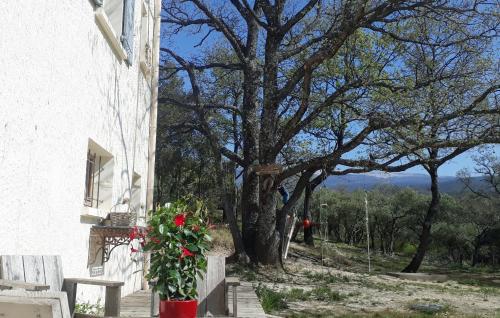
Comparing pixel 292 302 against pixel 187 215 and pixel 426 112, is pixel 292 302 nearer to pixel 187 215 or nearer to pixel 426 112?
pixel 426 112

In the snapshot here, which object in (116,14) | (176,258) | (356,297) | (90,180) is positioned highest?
(116,14)

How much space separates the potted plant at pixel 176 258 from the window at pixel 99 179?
10.1 feet

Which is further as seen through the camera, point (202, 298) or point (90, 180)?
point (90, 180)

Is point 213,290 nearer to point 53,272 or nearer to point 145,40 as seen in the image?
point 53,272

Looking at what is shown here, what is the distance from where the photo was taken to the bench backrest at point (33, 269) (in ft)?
11.4

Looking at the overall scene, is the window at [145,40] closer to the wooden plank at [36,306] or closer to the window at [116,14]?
the window at [116,14]

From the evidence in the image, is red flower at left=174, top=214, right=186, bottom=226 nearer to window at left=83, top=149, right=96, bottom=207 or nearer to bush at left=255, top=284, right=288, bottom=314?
window at left=83, top=149, right=96, bottom=207

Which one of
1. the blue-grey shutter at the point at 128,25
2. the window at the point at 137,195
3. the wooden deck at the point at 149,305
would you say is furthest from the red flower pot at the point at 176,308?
the window at the point at 137,195

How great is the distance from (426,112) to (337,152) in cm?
250

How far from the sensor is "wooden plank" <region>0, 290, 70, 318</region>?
A: 198 centimetres

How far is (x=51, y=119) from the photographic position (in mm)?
4566

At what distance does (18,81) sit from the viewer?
150 inches

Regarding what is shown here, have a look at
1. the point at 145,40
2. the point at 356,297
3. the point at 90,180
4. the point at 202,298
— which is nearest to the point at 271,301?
the point at 356,297

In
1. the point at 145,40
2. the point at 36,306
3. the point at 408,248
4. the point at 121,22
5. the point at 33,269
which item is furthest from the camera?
the point at 408,248
